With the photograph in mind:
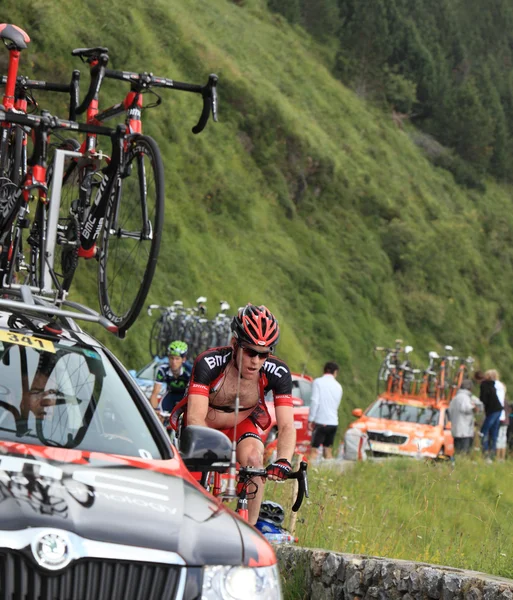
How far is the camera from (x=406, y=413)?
25.0 metres

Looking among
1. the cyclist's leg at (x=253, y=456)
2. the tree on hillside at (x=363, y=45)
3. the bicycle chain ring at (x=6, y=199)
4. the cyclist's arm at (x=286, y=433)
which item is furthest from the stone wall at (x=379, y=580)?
the tree on hillside at (x=363, y=45)

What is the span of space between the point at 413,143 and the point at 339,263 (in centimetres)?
2919

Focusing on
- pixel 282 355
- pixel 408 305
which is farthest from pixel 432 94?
pixel 282 355

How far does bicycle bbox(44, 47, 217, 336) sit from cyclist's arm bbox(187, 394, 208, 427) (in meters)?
0.82

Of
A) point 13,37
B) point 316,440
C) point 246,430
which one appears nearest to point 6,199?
point 13,37

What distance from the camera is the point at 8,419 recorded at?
518 centimetres

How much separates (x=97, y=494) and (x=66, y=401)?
1085mm

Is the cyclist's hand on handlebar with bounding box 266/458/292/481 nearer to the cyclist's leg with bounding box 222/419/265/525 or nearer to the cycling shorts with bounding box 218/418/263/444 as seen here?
the cyclist's leg with bounding box 222/419/265/525

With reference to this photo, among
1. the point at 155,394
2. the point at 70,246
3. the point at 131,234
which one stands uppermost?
the point at 131,234

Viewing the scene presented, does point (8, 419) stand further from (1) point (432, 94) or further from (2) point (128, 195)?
(1) point (432, 94)

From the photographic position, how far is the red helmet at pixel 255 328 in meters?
6.70

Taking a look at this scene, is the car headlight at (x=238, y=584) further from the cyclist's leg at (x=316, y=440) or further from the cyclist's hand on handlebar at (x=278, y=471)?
the cyclist's leg at (x=316, y=440)

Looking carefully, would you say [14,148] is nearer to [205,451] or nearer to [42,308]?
[42,308]

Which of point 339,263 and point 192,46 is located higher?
point 192,46
